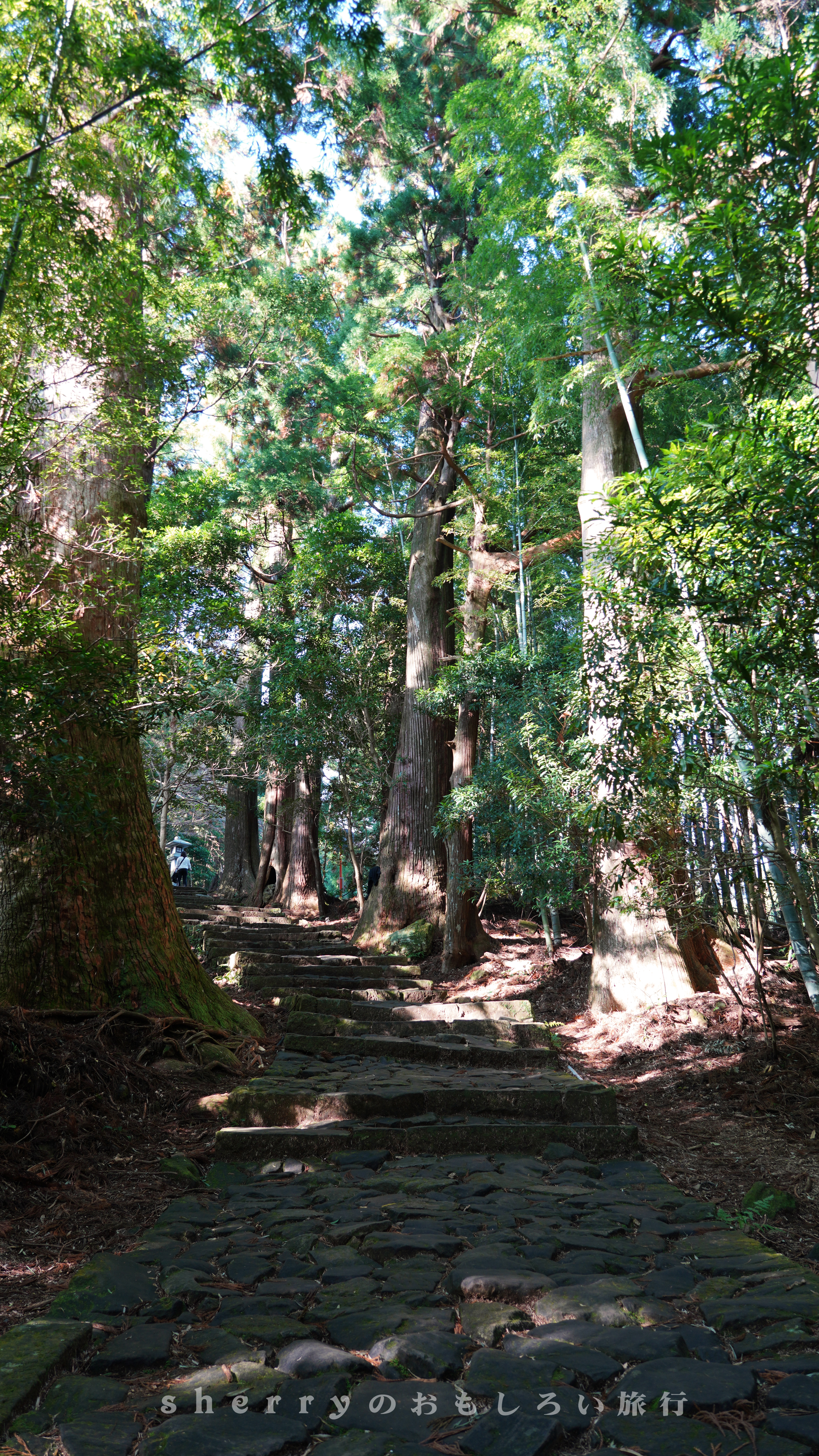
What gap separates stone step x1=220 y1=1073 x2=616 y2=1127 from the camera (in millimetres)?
4215

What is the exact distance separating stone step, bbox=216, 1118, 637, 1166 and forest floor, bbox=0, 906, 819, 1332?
0.67 ft

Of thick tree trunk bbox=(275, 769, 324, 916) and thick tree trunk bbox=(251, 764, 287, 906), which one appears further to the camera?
thick tree trunk bbox=(251, 764, 287, 906)

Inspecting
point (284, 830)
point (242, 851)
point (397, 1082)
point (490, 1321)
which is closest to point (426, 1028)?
point (397, 1082)

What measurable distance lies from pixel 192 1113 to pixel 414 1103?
1153 mm

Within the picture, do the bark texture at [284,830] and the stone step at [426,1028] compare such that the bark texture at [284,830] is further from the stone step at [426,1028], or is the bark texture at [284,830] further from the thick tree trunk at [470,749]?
the stone step at [426,1028]

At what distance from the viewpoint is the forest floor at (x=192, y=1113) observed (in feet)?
9.91

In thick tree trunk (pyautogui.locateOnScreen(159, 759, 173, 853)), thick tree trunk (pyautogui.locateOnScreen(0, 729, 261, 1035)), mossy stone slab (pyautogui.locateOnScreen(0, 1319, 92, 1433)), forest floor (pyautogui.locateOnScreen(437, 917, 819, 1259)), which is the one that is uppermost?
thick tree trunk (pyautogui.locateOnScreen(159, 759, 173, 853))

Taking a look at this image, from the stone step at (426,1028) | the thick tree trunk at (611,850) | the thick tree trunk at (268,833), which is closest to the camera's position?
the thick tree trunk at (611,850)

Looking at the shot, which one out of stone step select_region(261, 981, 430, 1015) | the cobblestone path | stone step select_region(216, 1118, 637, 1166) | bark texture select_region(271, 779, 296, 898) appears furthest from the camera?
bark texture select_region(271, 779, 296, 898)

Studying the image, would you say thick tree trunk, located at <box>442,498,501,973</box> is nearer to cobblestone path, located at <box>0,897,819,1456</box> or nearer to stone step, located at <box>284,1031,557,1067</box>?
stone step, located at <box>284,1031,557,1067</box>

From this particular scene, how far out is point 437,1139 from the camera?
411cm

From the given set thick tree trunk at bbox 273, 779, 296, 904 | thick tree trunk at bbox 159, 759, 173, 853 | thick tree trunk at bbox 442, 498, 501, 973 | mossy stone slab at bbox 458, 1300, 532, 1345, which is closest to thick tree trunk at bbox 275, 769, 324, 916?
thick tree trunk at bbox 273, 779, 296, 904

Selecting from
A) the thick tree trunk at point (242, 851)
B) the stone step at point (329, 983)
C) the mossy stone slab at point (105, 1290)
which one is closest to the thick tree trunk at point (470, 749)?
the stone step at point (329, 983)

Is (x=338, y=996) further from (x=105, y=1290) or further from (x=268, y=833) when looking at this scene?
(x=268, y=833)
